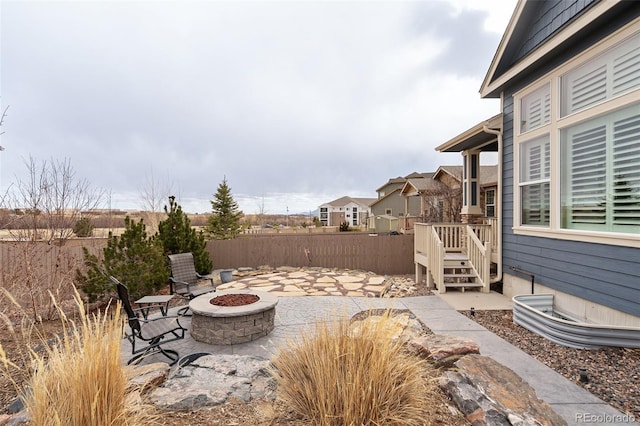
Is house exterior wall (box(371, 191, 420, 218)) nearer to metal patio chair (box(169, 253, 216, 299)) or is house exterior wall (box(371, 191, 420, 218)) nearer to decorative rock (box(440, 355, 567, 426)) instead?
metal patio chair (box(169, 253, 216, 299))

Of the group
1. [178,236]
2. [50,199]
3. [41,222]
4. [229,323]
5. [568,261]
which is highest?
[50,199]

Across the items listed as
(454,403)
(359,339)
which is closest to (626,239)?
(454,403)

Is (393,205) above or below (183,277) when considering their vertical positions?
above

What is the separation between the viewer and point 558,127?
436 centimetres

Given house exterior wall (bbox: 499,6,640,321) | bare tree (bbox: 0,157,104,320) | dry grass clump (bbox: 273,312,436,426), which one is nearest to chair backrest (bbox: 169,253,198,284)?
bare tree (bbox: 0,157,104,320)

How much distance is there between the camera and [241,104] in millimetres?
11031

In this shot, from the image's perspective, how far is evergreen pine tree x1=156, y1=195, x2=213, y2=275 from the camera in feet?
23.7

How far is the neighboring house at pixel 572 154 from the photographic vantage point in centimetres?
342

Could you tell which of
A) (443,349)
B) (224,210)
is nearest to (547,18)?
(443,349)

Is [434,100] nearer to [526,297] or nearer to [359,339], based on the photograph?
[526,297]

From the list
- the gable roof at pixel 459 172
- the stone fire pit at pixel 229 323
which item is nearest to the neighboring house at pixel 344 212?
the gable roof at pixel 459 172

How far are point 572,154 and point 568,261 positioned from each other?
1.53 metres

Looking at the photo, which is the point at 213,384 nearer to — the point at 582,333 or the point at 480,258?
the point at 582,333

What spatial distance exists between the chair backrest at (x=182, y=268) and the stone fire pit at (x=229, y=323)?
2266 millimetres
